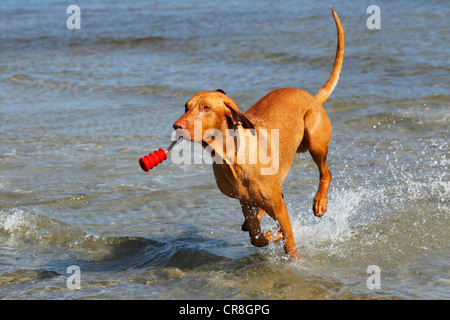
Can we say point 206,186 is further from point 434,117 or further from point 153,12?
point 153,12

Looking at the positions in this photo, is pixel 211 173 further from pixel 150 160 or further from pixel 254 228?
pixel 150 160

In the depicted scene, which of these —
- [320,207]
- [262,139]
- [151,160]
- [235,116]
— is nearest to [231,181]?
[262,139]

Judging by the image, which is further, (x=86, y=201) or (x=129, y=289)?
(x=86, y=201)

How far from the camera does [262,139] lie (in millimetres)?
4664

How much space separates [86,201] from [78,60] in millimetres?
8557

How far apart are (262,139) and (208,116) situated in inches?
27.9

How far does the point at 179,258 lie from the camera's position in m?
5.26

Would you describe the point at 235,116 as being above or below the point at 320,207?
above

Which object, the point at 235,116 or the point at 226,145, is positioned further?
the point at 226,145

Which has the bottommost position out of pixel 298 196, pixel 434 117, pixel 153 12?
pixel 298 196

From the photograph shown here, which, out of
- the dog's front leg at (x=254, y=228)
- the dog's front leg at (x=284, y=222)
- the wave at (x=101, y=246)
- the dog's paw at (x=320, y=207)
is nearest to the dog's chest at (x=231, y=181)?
the dog's front leg at (x=284, y=222)

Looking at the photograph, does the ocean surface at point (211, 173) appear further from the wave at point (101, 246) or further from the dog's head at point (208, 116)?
the dog's head at point (208, 116)

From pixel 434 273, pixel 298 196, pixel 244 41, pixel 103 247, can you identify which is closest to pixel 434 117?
pixel 298 196
